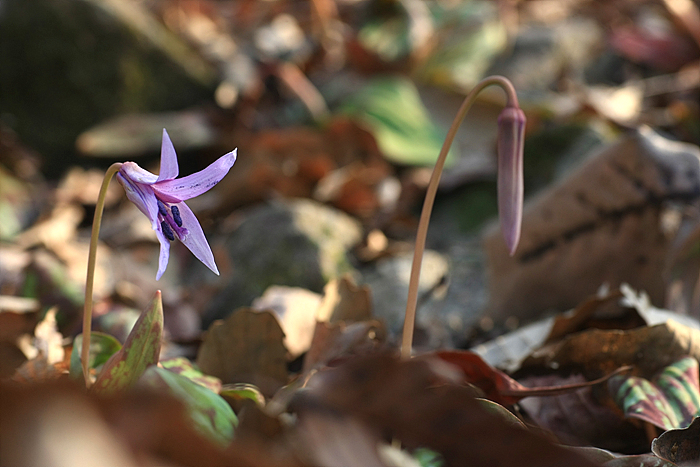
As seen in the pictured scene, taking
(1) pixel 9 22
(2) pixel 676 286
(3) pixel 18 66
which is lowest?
(2) pixel 676 286

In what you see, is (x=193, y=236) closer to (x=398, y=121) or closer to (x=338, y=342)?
(x=338, y=342)

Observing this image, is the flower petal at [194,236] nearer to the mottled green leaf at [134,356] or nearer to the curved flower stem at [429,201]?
the mottled green leaf at [134,356]

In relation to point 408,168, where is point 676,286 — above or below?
above

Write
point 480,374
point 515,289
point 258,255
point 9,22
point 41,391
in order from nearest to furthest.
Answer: point 41,391 → point 480,374 → point 515,289 → point 258,255 → point 9,22

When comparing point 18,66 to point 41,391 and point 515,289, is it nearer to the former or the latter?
point 515,289

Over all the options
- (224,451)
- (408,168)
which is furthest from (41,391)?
(408,168)
